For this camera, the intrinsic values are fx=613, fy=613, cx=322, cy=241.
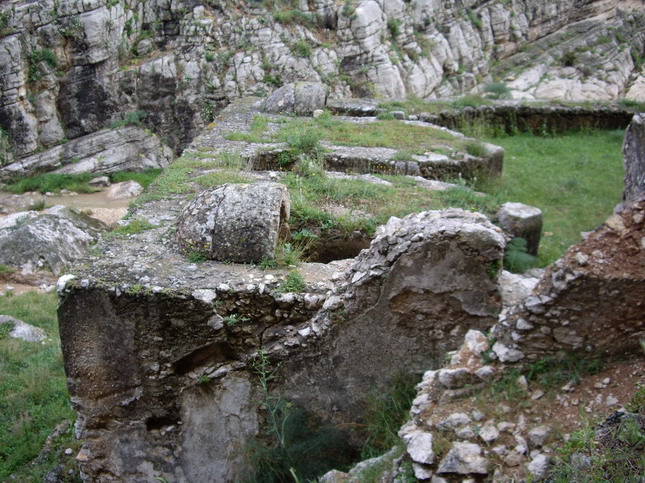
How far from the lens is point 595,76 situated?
17.6m

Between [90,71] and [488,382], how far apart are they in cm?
1772

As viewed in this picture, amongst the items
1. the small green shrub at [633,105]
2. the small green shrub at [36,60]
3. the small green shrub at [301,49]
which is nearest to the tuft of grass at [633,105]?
the small green shrub at [633,105]

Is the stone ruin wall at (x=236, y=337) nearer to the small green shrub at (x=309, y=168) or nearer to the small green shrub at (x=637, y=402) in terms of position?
the small green shrub at (x=637, y=402)

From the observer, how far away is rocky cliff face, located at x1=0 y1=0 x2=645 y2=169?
57.3 feet

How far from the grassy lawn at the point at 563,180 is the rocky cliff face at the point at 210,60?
746cm

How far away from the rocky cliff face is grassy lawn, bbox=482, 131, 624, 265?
746 cm

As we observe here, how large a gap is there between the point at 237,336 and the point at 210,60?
15238 mm

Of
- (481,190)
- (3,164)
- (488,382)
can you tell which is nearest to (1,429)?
(488,382)

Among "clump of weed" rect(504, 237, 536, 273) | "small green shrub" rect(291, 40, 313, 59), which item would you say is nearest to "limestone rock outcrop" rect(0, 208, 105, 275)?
"clump of weed" rect(504, 237, 536, 273)

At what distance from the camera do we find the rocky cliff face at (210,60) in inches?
687

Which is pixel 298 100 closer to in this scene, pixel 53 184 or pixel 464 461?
pixel 464 461

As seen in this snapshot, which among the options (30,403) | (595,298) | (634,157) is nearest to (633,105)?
(634,157)

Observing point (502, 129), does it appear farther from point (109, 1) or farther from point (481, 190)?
point (109, 1)

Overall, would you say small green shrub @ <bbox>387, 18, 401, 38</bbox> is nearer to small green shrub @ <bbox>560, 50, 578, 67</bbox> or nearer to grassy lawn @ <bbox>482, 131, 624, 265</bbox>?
small green shrub @ <bbox>560, 50, 578, 67</bbox>
